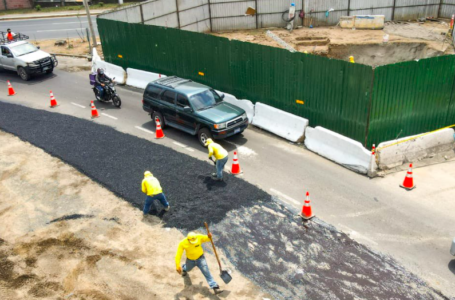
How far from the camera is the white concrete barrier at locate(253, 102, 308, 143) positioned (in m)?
15.1

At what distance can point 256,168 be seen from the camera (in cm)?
1348

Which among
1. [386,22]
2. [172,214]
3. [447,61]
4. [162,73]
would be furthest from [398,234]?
[386,22]

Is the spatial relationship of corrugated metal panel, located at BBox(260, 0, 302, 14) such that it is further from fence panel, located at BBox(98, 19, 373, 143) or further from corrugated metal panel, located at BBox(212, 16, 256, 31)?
fence panel, located at BBox(98, 19, 373, 143)

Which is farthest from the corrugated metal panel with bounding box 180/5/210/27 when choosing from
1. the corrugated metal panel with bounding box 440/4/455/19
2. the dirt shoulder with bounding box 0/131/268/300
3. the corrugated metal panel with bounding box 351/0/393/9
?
the dirt shoulder with bounding box 0/131/268/300

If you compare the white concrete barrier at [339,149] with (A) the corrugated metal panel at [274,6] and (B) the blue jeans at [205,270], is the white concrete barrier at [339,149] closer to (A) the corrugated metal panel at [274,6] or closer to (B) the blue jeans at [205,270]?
(B) the blue jeans at [205,270]

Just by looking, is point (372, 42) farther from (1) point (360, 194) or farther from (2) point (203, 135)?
(1) point (360, 194)

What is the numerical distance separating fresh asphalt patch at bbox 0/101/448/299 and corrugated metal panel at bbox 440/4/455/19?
2724 centimetres

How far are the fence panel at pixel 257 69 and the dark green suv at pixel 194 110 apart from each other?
2.14 metres

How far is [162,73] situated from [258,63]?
6.35 meters

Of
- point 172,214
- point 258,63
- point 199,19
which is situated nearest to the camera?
point 172,214

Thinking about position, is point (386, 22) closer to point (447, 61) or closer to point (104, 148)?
point (447, 61)

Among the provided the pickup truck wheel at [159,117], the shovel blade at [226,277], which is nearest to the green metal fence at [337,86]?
the pickup truck wheel at [159,117]

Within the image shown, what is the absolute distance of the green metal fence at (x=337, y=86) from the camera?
43.8ft

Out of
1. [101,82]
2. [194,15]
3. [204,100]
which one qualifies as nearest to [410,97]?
[204,100]
